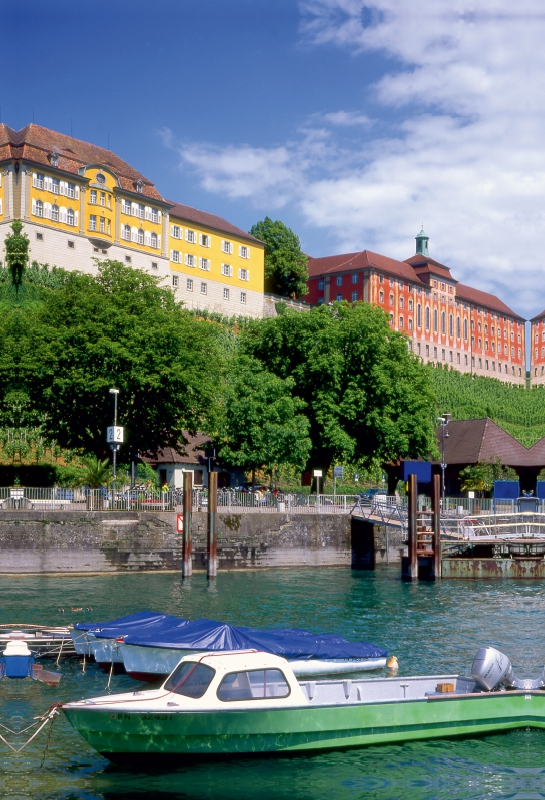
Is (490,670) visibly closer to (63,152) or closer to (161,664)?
(161,664)

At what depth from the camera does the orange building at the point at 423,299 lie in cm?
15988

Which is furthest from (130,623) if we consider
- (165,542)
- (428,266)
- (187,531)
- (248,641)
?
(428,266)

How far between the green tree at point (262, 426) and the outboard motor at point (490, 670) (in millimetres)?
44662

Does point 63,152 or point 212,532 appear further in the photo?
point 63,152

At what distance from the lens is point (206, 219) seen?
126 m

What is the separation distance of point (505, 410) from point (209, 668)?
122m

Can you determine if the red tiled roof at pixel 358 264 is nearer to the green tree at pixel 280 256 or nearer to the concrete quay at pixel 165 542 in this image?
the green tree at pixel 280 256

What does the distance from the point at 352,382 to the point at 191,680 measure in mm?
54428

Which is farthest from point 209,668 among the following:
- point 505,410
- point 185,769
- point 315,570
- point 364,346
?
point 505,410

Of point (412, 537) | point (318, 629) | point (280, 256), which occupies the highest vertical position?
point (280, 256)

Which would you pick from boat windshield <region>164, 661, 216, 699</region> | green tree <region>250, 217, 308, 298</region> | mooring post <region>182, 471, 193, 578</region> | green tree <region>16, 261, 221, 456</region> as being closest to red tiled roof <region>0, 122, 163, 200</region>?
green tree <region>250, 217, 308, 298</region>

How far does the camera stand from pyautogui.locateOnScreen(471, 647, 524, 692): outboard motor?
77.0 feet

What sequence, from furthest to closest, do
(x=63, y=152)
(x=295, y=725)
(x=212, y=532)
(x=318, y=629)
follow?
(x=63, y=152), (x=212, y=532), (x=318, y=629), (x=295, y=725)

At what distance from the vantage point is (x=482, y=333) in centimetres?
19438
